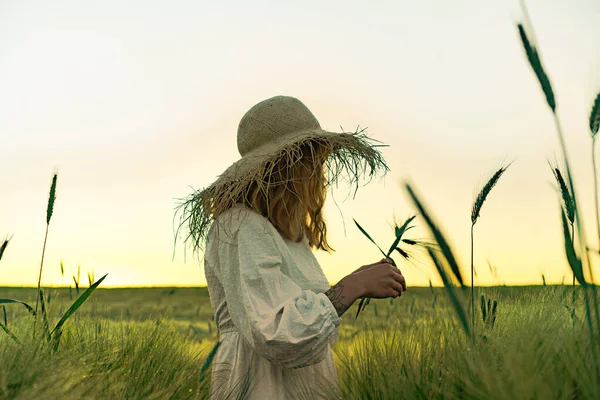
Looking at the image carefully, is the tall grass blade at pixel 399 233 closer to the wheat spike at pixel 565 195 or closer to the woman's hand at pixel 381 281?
the woman's hand at pixel 381 281

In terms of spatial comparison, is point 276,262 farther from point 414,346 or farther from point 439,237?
point 439,237

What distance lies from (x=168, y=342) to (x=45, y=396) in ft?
3.77

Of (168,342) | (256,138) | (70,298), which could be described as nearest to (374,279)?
(256,138)

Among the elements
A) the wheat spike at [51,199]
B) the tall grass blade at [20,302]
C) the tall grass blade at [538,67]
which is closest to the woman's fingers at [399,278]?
the tall grass blade at [538,67]

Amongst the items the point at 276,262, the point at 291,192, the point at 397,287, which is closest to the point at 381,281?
the point at 397,287

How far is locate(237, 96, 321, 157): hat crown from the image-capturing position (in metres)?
2.03

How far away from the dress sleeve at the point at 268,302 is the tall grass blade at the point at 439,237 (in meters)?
0.70

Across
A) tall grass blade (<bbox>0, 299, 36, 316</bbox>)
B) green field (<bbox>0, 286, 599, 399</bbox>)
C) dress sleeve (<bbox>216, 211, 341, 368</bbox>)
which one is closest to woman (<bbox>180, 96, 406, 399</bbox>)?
dress sleeve (<bbox>216, 211, 341, 368</bbox>)

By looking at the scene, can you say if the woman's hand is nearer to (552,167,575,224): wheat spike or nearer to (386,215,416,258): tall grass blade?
(386,215,416,258): tall grass blade

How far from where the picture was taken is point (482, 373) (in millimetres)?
1057

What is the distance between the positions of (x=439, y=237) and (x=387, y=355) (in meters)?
1.10

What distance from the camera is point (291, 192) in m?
1.89

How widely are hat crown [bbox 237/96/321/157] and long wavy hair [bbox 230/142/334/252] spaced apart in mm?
93

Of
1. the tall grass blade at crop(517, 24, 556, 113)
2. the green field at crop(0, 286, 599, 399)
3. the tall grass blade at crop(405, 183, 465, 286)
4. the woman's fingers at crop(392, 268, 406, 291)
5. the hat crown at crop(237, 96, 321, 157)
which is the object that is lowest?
the green field at crop(0, 286, 599, 399)
